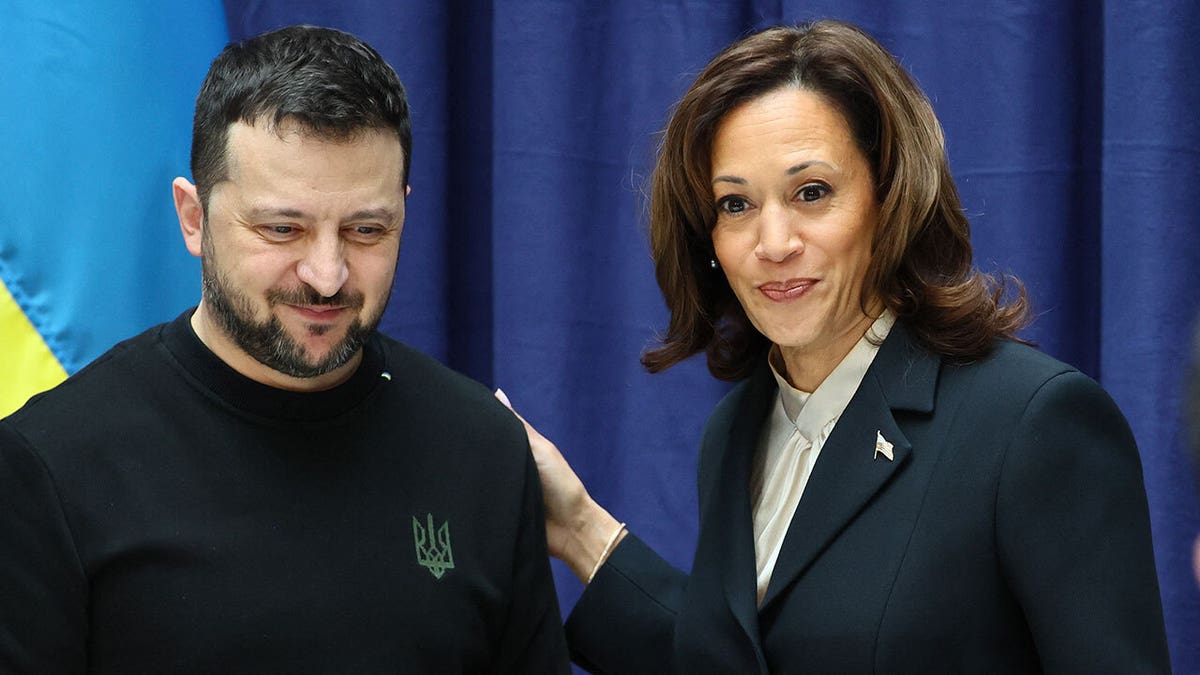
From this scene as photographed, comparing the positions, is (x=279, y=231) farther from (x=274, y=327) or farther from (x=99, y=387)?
(x=99, y=387)

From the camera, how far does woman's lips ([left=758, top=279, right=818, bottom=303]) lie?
1428 mm

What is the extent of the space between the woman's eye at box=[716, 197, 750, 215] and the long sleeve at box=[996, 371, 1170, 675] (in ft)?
1.22

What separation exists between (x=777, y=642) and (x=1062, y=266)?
0.90 meters

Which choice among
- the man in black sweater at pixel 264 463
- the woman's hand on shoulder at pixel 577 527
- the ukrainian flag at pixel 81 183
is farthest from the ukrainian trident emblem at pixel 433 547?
the ukrainian flag at pixel 81 183

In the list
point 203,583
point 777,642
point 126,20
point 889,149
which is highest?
point 126,20

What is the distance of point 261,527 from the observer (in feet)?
4.08

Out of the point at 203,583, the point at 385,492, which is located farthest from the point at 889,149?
the point at 203,583

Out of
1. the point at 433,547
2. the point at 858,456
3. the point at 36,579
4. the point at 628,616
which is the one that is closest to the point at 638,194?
the point at 628,616

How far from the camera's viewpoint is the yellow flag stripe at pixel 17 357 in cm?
173

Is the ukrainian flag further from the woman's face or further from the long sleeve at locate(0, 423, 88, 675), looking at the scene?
the woman's face

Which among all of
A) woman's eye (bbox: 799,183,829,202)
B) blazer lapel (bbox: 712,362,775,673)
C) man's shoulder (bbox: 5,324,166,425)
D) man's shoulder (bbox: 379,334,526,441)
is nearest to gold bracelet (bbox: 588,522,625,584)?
blazer lapel (bbox: 712,362,775,673)

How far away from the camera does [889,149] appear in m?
1.41

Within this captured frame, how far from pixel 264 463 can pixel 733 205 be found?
1.86 feet

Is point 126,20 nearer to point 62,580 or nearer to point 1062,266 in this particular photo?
point 62,580
